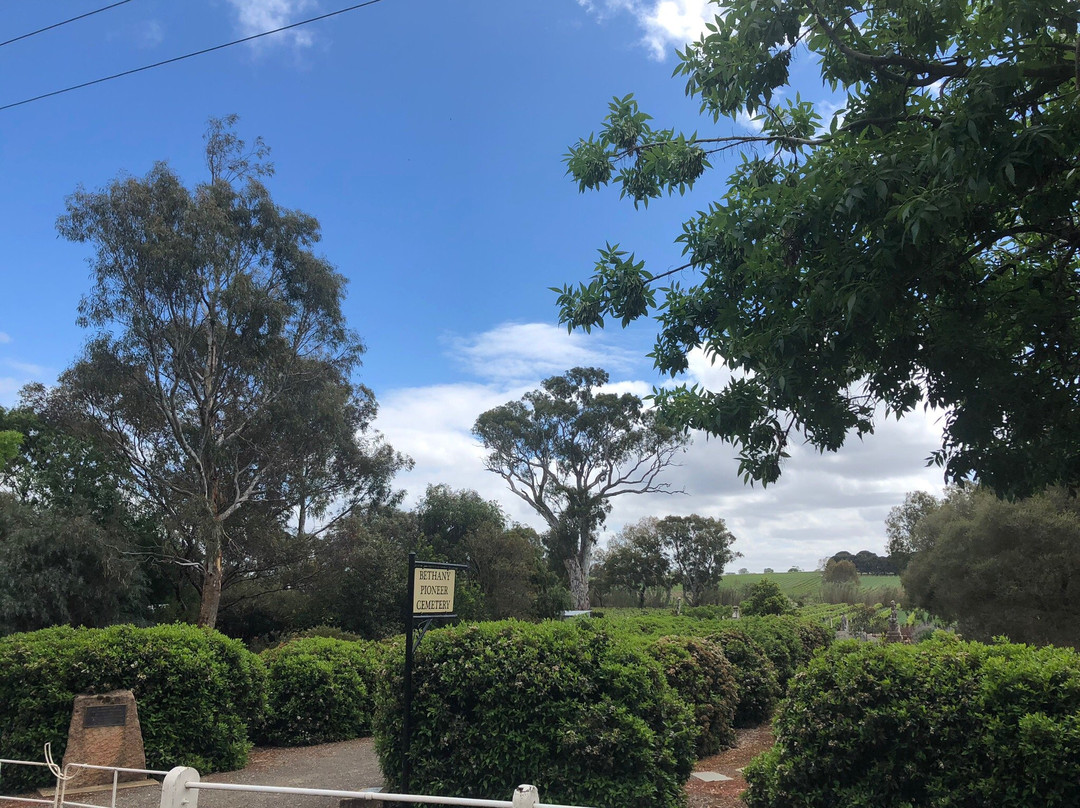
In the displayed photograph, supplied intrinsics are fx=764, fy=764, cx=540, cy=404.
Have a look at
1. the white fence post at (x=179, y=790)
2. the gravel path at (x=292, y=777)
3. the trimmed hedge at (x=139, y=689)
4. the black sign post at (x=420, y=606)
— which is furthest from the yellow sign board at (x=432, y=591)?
the trimmed hedge at (x=139, y=689)

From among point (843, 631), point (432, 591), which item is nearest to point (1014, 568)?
point (843, 631)

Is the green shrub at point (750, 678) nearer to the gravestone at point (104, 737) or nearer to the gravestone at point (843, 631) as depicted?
the gravestone at point (104, 737)

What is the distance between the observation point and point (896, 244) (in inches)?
173

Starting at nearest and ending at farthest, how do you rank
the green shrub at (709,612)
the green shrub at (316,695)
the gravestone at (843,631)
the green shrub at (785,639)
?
the green shrub at (316,695), the green shrub at (785,639), the gravestone at (843,631), the green shrub at (709,612)

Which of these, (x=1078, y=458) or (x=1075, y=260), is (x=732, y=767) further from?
(x=1075, y=260)

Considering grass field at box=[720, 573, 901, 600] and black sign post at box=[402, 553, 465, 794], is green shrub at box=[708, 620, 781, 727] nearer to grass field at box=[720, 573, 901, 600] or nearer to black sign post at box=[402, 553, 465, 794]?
black sign post at box=[402, 553, 465, 794]

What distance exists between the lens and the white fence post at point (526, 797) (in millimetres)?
3285

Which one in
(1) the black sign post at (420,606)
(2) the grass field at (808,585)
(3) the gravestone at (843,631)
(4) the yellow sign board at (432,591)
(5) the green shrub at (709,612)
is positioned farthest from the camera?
(2) the grass field at (808,585)

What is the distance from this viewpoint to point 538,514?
43250mm

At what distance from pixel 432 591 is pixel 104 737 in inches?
160

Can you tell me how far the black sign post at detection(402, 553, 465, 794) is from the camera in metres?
6.17

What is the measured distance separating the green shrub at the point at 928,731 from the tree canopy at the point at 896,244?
1.42m

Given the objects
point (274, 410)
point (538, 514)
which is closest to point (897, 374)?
point (274, 410)

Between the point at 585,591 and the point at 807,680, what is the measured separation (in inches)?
1494
